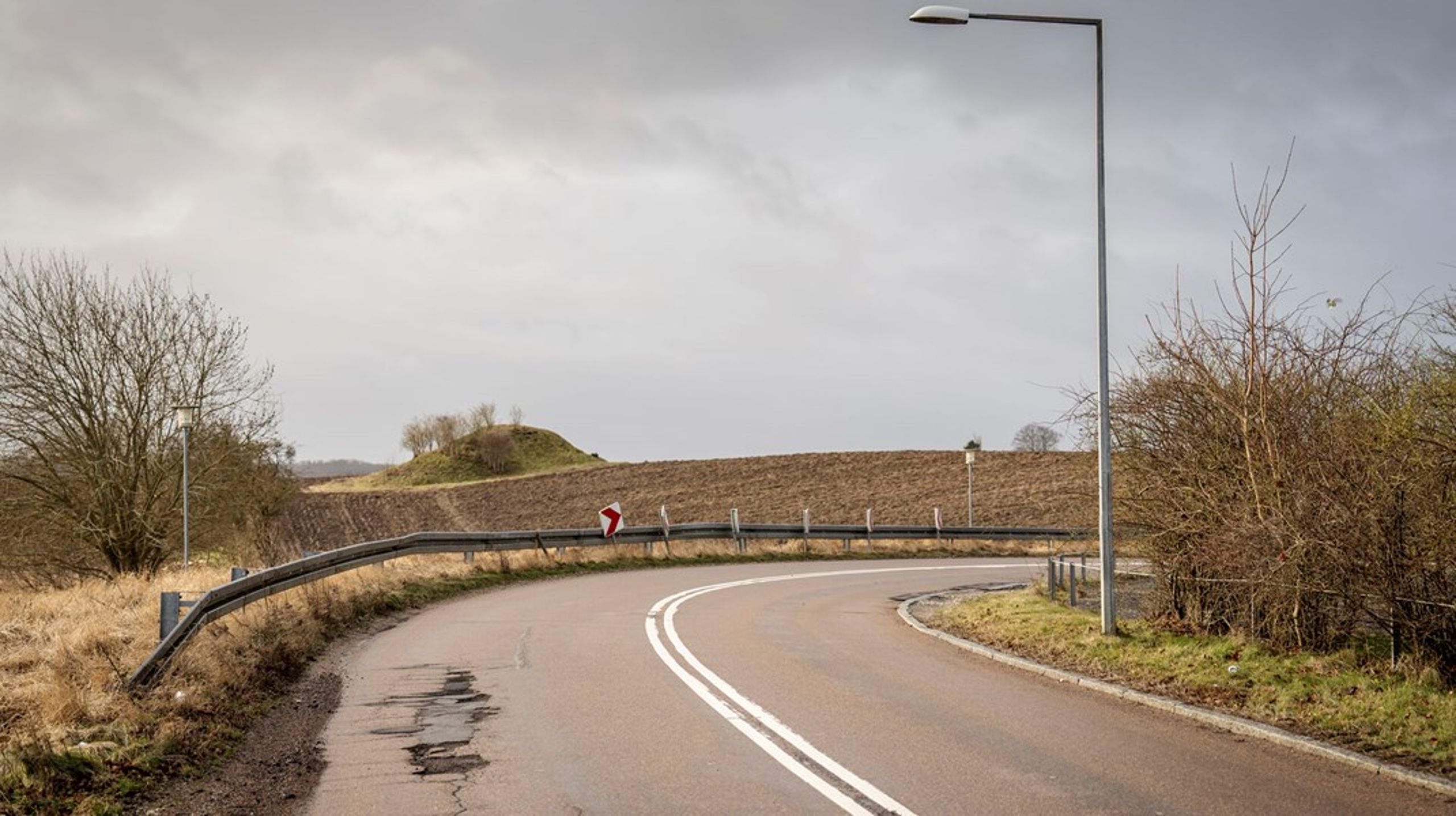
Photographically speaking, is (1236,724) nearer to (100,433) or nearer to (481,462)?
(100,433)

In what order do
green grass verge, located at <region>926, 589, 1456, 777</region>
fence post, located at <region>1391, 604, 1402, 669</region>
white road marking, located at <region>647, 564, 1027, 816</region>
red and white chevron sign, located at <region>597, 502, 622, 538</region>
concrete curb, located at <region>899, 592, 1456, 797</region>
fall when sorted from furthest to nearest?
1. red and white chevron sign, located at <region>597, 502, 622, 538</region>
2. fence post, located at <region>1391, 604, 1402, 669</region>
3. green grass verge, located at <region>926, 589, 1456, 777</region>
4. concrete curb, located at <region>899, 592, 1456, 797</region>
5. white road marking, located at <region>647, 564, 1027, 816</region>

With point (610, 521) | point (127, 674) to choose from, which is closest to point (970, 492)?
point (610, 521)

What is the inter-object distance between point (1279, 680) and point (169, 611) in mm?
9667

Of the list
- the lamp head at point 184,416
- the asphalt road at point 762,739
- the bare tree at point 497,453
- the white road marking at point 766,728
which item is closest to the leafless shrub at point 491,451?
the bare tree at point 497,453

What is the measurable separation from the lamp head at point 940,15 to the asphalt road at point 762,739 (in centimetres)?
651

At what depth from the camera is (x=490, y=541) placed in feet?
84.8

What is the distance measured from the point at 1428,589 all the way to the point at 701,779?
241 inches

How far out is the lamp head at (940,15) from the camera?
38.3ft

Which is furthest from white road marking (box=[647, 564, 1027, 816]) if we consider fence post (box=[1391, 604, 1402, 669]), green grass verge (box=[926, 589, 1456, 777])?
fence post (box=[1391, 604, 1402, 669])

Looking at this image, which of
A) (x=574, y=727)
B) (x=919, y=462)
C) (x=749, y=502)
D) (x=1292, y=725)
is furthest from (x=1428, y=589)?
(x=919, y=462)

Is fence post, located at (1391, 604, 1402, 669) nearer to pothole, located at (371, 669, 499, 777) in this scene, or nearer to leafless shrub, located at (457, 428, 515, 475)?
pothole, located at (371, 669, 499, 777)

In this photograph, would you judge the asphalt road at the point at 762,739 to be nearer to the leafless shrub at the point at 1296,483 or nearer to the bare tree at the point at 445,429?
the leafless shrub at the point at 1296,483

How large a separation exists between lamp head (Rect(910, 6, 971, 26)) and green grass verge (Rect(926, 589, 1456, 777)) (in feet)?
21.7

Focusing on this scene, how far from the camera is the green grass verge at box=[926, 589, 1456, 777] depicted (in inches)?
324
